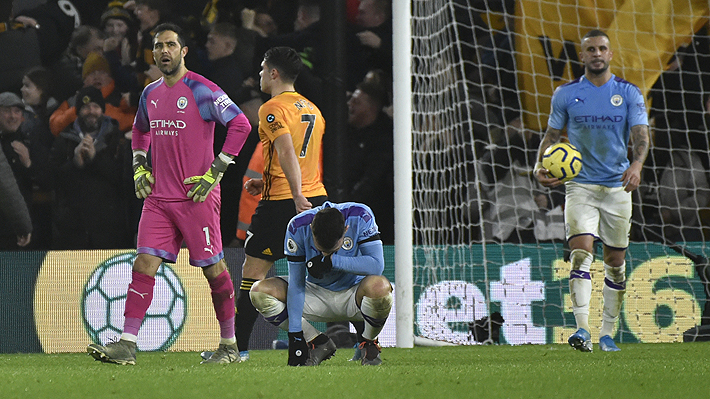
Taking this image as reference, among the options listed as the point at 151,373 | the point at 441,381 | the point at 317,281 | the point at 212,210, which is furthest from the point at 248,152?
the point at 441,381

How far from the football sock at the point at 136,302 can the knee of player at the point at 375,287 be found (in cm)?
125

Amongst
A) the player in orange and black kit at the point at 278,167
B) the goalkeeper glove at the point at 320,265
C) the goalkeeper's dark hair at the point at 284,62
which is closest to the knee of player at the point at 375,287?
the goalkeeper glove at the point at 320,265

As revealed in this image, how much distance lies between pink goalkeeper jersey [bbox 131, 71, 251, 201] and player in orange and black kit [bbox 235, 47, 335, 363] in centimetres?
25

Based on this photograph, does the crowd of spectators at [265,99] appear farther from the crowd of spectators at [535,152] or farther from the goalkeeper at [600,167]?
the goalkeeper at [600,167]

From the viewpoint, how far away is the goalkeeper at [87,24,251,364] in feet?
16.5

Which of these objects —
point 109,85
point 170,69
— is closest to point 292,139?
point 170,69

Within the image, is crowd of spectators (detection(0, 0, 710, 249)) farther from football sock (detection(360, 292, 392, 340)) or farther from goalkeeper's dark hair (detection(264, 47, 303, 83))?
football sock (detection(360, 292, 392, 340))

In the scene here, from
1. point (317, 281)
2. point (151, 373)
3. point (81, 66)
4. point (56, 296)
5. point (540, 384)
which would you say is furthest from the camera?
point (81, 66)

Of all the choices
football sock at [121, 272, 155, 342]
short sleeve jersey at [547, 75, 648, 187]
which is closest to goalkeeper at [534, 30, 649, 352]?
short sleeve jersey at [547, 75, 648, 187]

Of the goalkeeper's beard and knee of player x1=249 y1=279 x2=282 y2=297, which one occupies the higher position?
the goalkeeper's beard

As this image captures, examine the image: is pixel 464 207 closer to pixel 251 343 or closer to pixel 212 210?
pixel 251 343

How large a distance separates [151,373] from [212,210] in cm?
131

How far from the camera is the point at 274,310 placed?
4.62 meters

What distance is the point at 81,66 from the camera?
8844mm
